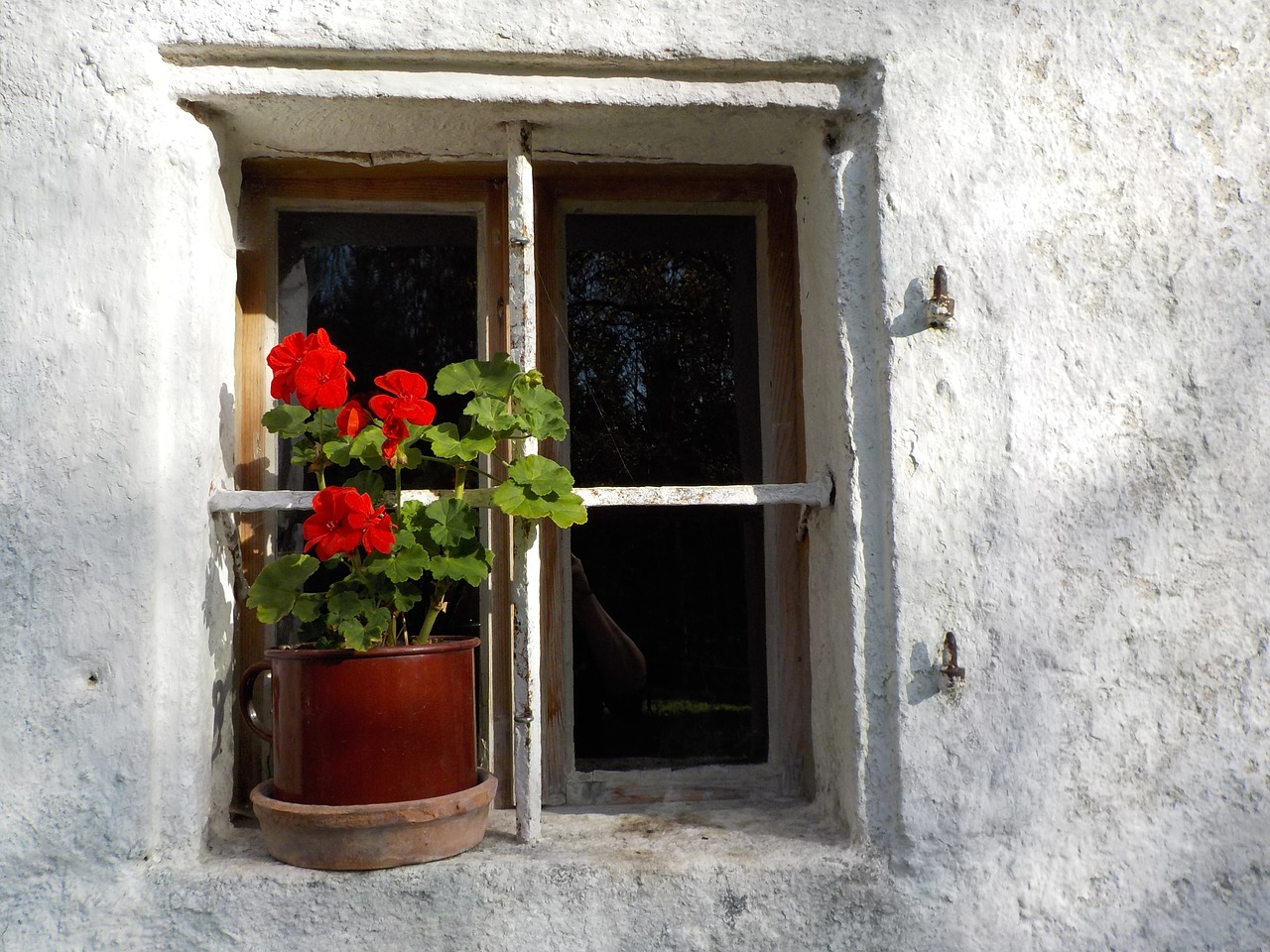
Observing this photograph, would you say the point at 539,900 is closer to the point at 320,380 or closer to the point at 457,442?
the point at 457,442

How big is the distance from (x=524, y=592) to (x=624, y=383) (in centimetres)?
54

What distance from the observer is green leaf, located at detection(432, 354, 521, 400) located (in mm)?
1592

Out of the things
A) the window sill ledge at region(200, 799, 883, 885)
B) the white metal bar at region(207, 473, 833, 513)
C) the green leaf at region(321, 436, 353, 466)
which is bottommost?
the window sill ledge at region(200, 799, 883, 885)

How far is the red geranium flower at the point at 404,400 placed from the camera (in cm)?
153

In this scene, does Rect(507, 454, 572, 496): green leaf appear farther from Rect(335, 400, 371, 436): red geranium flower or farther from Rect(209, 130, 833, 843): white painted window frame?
Rect(335, 400, 371, 436): red geranium flower

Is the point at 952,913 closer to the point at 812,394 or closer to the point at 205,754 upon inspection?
the point at 812,394

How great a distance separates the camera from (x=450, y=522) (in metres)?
1.54

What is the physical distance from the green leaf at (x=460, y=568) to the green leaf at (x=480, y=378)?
0.26 metres

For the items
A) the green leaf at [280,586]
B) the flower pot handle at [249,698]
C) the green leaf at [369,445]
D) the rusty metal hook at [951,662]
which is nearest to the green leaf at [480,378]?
the green leaf at [369,445]

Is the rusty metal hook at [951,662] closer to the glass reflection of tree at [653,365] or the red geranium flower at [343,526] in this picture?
the glass reflection of tree at [653,365]

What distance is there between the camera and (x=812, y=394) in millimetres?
1802

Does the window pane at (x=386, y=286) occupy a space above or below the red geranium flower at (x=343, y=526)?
above

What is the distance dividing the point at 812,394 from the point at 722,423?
249 mm

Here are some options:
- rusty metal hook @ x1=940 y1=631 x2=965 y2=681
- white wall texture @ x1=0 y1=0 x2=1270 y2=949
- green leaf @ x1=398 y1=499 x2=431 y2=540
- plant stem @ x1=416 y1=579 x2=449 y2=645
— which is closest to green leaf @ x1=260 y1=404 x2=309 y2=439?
white wall texture @ x1=0 y1=0 x2=1270 y2=949
